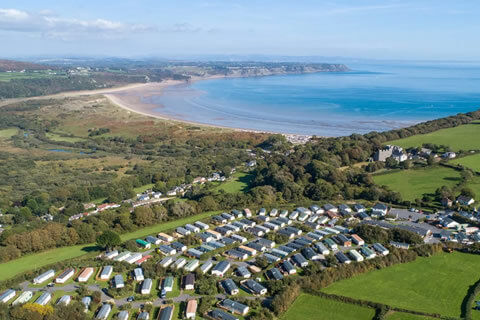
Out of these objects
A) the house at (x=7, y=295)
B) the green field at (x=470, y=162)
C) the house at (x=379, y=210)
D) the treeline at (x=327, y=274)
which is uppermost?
the green field at (x=470, y=162)

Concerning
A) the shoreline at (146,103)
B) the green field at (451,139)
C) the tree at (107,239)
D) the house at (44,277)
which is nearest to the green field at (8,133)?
the shoreline at (146,103)

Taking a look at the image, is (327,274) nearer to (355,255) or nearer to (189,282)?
(355,255)

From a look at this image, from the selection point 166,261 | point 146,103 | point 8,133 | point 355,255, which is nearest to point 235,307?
point 166,261

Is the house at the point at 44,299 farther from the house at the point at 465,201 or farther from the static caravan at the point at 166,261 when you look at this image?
the house at the point at 465,201

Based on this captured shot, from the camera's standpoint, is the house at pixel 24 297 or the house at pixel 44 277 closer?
the house at pixel 24 297

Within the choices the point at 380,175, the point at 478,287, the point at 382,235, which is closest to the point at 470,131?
the point at 380,175

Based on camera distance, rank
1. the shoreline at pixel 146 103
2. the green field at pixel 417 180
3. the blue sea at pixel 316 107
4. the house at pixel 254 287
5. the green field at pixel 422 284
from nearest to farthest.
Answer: the green field at pixel 422 284 < the house at pixel 254 287 < the green field at pixel 417 180 < the shoreline at pixel 146 103 < the blue sea at pixel 316 107

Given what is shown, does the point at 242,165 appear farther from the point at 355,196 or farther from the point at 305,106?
the point at 305,106
